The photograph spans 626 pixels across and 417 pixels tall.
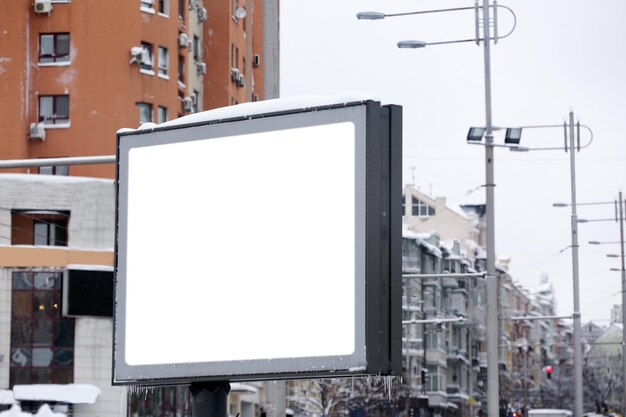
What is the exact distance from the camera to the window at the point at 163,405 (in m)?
54.7

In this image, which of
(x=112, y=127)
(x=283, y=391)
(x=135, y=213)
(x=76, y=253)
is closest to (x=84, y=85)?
(x=112, y=127)

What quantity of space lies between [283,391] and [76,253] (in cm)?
4206

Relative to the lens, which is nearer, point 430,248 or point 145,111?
point 145,111

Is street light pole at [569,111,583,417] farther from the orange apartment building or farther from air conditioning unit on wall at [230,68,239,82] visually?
air conditioning unit on wall at [230,68,239,82]

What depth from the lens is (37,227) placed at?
5456cm

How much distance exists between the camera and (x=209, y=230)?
6.65m

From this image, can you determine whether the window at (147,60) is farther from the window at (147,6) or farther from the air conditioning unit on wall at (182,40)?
the air conditioning unit on wall at (182,40)

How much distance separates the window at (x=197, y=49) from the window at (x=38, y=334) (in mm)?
13790

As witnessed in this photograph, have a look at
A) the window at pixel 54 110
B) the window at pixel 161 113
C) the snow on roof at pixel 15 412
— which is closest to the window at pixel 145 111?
the window at pixel 161 113

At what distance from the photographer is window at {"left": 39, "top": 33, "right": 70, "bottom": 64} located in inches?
2174

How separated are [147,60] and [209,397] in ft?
167

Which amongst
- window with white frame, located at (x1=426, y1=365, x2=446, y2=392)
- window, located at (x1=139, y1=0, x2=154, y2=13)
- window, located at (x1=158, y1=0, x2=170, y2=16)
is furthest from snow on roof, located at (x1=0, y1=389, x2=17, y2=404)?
window with white frame, located at (x1=426, y1=365, x2=446, y2=392)

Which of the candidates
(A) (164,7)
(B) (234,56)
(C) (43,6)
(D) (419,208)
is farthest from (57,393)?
(D) (419,208)

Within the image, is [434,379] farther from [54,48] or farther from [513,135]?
[513,135]
